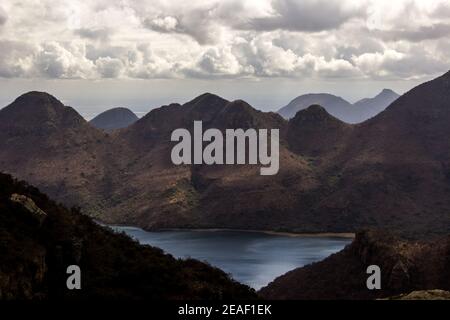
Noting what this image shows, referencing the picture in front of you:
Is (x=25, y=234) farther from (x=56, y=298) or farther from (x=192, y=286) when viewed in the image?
(x=192, y=286)

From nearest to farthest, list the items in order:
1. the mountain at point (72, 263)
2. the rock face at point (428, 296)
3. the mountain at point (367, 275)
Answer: the rock face at point (428, 296) → the mountain at point (72, 263) → the mountain at point (367, 275)

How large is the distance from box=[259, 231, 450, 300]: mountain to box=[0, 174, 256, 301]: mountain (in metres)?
50.0

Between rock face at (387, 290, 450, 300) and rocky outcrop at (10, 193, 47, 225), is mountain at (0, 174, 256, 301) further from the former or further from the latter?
rock face at (387, 290, 450, 300)

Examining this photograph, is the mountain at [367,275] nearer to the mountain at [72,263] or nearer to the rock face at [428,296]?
the mountain at [72,263]

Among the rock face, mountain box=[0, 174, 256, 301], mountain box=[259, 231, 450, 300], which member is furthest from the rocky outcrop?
mountain box=[259, 231, 450, 300]

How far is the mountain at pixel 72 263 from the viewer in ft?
152

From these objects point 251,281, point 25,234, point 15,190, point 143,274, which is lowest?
point 251,281

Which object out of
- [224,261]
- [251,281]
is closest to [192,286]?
[251,281]

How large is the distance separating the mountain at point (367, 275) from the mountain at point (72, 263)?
50.0 meters

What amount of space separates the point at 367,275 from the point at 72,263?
217 ft

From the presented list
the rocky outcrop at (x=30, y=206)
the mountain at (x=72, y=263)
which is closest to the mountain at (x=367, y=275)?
the mountain at (x=72, y=263)

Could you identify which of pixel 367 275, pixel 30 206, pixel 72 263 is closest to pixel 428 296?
pixel 72 263

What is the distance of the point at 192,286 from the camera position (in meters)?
53.1
